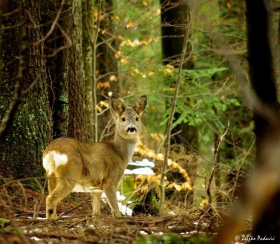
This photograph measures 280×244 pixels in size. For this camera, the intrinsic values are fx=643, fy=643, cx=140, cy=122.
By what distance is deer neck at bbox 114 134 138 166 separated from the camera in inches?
352

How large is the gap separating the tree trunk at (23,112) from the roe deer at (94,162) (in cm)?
72

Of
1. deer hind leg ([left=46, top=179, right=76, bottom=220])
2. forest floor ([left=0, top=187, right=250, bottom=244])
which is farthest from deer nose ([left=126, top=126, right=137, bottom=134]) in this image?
forest floor ([left=0, top=187, right=250, bottom=244])

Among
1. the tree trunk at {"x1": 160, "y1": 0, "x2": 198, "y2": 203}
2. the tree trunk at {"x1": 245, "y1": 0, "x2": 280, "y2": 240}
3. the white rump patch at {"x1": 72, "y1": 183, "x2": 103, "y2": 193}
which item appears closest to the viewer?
the tree trunk at {"x1": 245, "y1": 0, "x2": 280, "y2": 240}

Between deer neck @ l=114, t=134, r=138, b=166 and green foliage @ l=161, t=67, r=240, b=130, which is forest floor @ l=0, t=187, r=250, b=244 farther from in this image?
green foliage @ l=161, t=67, r=240, b=130

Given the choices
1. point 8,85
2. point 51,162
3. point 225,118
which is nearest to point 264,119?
point 51,162

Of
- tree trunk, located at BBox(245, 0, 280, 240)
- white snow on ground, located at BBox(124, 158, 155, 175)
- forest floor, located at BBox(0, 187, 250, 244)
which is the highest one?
tree trunk, located at BBox(245, 0, 280, 240)

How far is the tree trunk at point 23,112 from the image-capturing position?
318 inches

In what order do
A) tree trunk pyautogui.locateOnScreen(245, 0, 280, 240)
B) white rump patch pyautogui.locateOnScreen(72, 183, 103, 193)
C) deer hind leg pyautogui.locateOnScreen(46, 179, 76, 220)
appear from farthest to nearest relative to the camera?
white rump patch pyautogui.locateOnScreen(72, 183, 103, 193) < deer hind leg pyautogui.locateOnScreen(46, 179, 76, 220) < tree trunk pyautogui.locateOnScreen(245, 0, 280, 240)

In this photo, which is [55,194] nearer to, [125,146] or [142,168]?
[125,146]

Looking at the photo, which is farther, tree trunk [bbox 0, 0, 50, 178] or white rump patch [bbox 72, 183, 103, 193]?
tree trunk [bbox 0, 0, 50, 178]

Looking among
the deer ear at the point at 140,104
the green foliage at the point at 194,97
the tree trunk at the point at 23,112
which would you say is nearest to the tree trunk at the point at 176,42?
the green foliage at the point at 194,97

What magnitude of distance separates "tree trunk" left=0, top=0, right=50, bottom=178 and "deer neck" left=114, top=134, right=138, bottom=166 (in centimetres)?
114

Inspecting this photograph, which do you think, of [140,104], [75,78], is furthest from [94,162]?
[75,78]

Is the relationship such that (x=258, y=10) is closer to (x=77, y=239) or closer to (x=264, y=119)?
(x=264, y=119)
